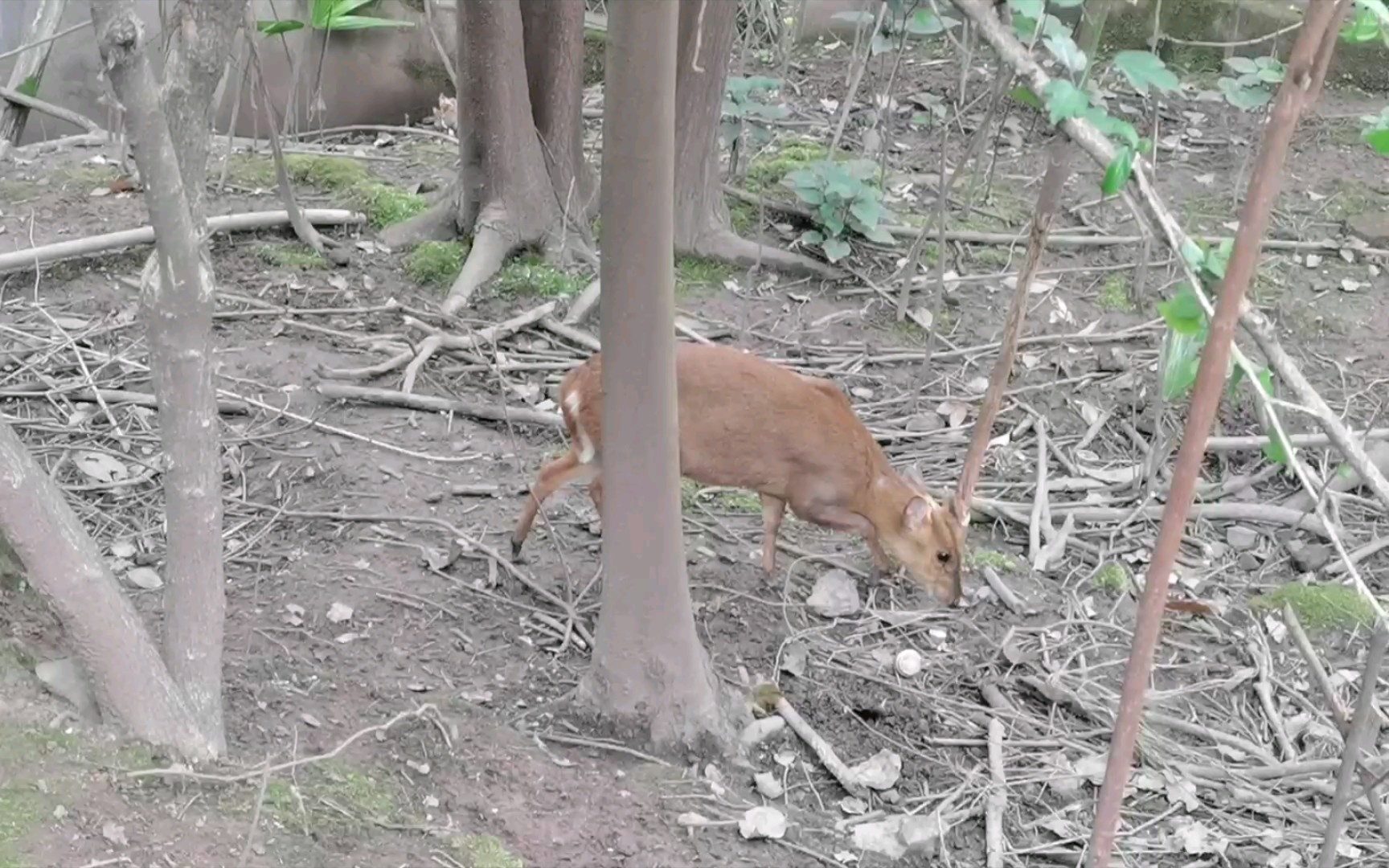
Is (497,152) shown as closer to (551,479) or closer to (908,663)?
(551,479)

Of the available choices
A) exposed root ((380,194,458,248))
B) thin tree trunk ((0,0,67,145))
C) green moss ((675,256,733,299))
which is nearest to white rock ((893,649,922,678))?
green moss ((675,256,733,299))

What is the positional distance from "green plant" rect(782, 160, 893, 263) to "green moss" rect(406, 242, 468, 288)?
1.64 m

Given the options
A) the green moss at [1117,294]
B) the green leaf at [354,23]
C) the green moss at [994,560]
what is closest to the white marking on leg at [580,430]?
the green moss at [994,560]

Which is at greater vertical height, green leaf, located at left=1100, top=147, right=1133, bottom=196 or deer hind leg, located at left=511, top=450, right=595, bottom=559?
green leaf, located at left=1100, top=147, right=1133, bottom=196

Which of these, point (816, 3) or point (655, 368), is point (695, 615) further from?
point (816, 3)

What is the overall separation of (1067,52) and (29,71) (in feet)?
17.2

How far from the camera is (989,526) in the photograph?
5.29 meters

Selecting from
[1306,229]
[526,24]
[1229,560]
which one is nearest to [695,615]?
[1229,560]

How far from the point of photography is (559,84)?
21.9 feet

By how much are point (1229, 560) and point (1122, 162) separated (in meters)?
3.36

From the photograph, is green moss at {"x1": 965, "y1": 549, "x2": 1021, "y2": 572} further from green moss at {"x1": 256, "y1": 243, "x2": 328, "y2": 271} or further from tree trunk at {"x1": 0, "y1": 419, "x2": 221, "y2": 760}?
green moss at {"x1": 256, "y1": 243, "x2": 328, "y2": 271}

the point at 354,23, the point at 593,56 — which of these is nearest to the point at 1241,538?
the point at 354,23

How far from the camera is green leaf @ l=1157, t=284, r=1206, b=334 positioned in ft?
6.68

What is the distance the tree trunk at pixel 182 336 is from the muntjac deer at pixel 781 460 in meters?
1.57
